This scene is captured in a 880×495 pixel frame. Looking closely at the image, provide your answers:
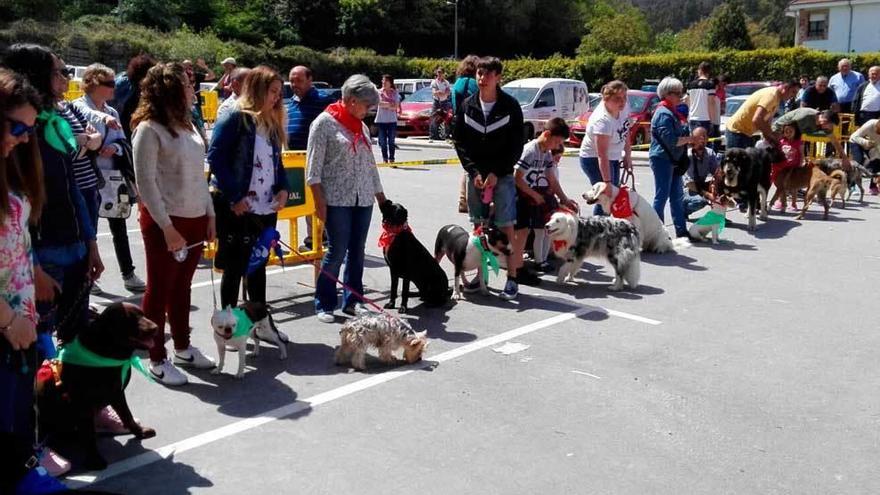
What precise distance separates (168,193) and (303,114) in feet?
12.3

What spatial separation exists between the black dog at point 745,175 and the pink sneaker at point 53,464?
879 cm

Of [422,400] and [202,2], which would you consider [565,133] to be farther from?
[202,2]

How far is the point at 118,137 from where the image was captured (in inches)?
285

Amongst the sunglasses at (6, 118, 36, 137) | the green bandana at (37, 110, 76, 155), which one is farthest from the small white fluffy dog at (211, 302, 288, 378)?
the sunglasses at (6, 118, 36, 137)

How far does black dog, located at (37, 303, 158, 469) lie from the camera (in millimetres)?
A: 4367

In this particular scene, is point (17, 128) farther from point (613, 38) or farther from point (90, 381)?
point (613, 38)

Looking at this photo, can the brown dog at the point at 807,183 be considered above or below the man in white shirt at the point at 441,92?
below

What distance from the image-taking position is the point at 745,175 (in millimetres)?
11305

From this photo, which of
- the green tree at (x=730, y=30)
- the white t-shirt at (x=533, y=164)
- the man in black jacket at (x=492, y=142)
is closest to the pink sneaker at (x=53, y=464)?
the man in black jacket at (x=492, y=142)

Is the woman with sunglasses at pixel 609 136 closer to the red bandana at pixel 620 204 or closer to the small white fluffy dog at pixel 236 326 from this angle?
the red bandana at pixel 620 204

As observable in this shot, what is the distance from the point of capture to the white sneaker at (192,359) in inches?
231

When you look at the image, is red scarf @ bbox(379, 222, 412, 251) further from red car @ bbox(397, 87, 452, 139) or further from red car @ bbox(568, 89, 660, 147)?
red car @ bbox(397, 87, 452, 139)

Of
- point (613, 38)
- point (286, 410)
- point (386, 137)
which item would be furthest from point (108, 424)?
point (613, 38)

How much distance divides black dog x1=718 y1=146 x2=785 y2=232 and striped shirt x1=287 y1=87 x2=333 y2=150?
522 cm
